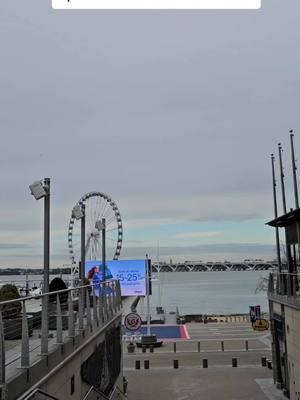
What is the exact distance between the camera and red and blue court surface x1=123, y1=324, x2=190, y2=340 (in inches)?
1507

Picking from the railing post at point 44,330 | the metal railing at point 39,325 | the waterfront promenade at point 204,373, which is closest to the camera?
the metal railing at point 39,325

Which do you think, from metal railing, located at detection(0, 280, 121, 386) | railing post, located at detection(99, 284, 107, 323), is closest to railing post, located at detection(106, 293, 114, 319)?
metal railing, located at detection(0, 280, 121, 386)

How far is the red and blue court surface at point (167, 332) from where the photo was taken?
3828cm

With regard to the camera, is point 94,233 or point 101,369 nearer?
point 101,369

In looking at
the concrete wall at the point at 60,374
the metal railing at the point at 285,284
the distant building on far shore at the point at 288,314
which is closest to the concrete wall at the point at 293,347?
the distant building on far shore at the point at 288,314

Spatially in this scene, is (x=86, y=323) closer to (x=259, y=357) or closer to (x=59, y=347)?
(x=59, y=347)

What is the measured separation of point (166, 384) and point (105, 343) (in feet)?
27.1

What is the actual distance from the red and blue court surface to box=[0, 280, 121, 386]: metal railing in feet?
75.7

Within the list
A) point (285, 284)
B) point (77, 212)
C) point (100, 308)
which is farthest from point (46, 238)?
point (285, 284)

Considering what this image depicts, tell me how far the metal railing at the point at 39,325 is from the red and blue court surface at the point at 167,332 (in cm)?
2308

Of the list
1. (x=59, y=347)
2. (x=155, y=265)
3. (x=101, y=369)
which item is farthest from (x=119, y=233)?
(x=155, y=265)

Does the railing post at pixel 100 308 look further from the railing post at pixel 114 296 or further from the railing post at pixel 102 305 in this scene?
the railing post at pixel 114 296

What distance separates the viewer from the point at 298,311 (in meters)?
15.3

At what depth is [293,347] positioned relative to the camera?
16.5m
